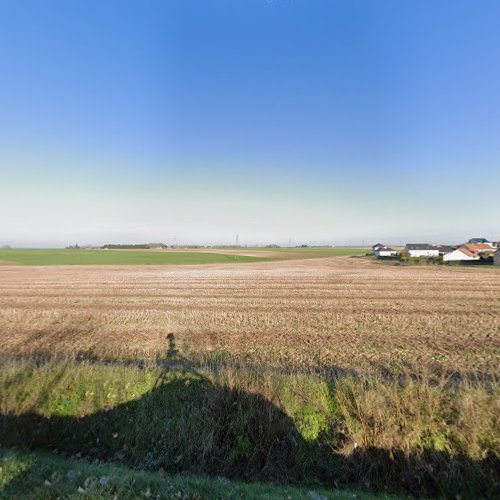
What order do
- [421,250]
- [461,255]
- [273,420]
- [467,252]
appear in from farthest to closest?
Result: [421,250] → [461,255] → [467,252] → [273,420]

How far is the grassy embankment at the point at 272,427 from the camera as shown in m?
4.71

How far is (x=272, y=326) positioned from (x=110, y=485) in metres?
10.3

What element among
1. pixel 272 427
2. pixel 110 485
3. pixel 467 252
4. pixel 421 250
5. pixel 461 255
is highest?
pixel 421 250

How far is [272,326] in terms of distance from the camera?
13.4m

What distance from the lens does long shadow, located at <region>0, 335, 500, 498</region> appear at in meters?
4.62

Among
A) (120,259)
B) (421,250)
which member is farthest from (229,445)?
(421,250)

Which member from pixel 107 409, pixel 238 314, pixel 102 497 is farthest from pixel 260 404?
pixel 238 314

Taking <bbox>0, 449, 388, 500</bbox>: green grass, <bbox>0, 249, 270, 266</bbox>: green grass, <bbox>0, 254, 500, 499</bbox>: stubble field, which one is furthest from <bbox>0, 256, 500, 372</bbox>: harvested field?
<bbox>0, 249, 270, 266</bbox>: green grass

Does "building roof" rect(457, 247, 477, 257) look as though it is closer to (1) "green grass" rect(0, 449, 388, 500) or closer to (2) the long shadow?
(2) the long shadow

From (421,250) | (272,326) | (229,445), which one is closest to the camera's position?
(229,445)

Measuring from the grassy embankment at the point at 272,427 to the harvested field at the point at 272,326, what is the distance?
3.51 metres

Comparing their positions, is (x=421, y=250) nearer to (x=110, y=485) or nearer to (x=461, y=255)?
(x=461, y=255)

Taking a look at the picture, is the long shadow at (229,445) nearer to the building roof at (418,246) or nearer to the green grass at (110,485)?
the green grass at (110,485)

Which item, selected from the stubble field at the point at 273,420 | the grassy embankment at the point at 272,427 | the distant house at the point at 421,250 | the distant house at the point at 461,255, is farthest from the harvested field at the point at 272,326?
the distant house at the point at 421,250
